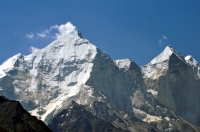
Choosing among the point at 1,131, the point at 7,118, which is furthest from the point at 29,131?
the point at 1,131

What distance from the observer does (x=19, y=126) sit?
591 ft

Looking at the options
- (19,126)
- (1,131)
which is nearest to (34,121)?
(19,126)

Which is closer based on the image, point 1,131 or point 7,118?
point 1,131

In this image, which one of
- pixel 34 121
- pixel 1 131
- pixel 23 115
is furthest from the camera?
pixel 23 115

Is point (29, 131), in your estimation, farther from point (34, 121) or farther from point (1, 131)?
point (1, 131)

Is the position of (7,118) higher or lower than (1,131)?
higher

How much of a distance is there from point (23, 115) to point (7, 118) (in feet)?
24.0

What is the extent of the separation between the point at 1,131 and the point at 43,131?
139ft

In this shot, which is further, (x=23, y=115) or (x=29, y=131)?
(x=23, y=115)

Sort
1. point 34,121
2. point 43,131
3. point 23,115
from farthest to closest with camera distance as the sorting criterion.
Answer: point 23,115, point 34,121, point 43,131

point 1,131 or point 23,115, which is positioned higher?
point 23,115

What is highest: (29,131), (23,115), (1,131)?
(23,115)

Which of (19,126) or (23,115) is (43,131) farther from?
(23,115)

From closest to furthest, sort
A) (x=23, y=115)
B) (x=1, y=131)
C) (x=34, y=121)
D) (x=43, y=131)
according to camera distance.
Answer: (x=1, y=131) < (x=43, y=131) < (x=34, y=121) < (x=23, y=115)
